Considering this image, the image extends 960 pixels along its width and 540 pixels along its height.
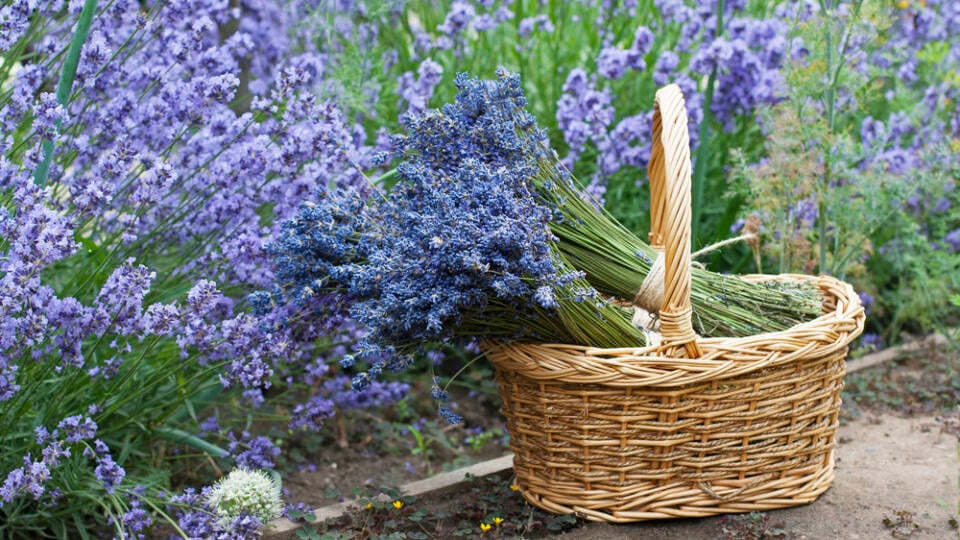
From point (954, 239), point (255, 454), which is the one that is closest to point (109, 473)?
point (255, 454)

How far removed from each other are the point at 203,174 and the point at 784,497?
1708 millimetres

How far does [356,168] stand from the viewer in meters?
2.48

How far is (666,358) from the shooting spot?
2.01m

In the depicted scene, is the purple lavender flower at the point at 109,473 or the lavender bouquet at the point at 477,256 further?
the purple lavender flower at the point at 109,473

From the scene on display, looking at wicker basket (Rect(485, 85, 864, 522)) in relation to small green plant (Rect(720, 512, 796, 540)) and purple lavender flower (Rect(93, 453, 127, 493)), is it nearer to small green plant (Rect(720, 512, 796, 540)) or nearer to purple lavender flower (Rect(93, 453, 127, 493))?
small green plant (Rect(720, 512, 796, 540))

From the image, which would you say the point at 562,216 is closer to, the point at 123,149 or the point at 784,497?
the point at 784,497

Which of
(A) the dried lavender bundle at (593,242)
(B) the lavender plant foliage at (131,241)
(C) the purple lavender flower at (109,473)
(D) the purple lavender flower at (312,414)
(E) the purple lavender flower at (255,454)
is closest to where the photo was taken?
(B) the lavender plant foliage at (131,241)

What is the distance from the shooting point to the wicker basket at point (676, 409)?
2025 millimetres

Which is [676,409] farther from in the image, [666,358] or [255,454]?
[255,454]

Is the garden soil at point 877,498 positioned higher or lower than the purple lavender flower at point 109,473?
lower

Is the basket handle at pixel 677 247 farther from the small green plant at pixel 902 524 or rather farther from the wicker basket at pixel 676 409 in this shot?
the small green plant at pixel 902 524

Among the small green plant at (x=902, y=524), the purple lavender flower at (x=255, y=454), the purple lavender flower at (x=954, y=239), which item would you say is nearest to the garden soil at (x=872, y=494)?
the small green plant at (x=902, y=524)

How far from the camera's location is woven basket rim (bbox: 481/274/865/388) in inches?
79.0

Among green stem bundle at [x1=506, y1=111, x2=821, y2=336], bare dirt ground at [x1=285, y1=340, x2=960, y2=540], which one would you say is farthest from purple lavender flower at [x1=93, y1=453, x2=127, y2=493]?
green stem bundle at [x1=506, y1=111, x2=821, y2=336]
